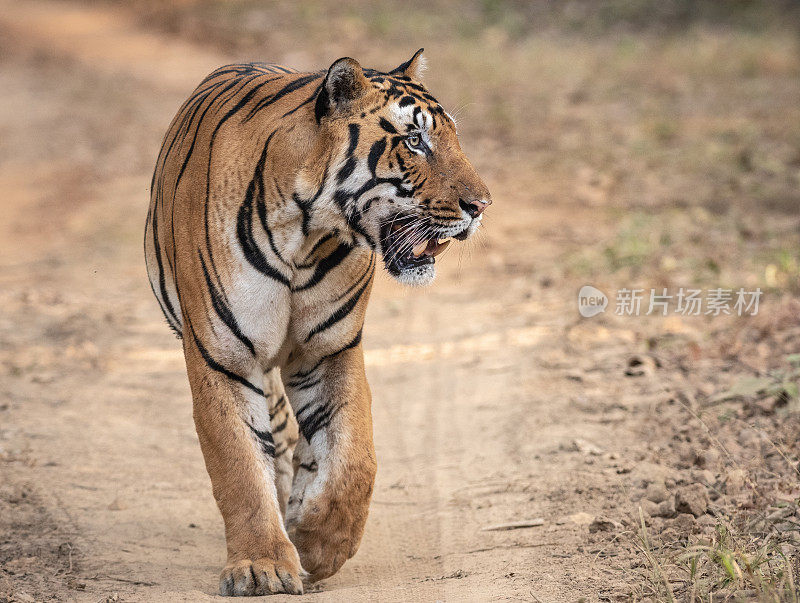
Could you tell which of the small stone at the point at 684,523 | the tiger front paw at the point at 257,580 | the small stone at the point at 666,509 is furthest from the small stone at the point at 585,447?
the tiger front paw at the point at 257,580

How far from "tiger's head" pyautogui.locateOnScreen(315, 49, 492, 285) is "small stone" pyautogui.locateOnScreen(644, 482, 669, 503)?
4.49ft

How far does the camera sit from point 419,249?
3.26 m

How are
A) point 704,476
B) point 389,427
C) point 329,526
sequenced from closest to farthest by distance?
point 329,526 < point 704,476 < point 389,427

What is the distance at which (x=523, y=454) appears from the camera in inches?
179

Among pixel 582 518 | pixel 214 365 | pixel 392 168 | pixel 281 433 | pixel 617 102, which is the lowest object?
pixel 582 518

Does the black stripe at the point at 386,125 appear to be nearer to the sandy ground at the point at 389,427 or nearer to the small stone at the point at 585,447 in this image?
the sandy ground at the point at 389,427

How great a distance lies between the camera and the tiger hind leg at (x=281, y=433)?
4.04 meters

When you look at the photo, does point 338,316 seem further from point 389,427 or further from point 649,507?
point 389,427

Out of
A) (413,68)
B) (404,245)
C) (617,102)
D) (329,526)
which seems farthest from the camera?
(617,102)

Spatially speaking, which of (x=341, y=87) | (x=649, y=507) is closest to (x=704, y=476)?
(x=649, y=507)

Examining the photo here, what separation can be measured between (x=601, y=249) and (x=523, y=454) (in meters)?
3.42

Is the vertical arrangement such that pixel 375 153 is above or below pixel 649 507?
above

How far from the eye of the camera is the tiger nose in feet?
10.4

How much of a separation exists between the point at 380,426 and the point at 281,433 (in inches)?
44.6
